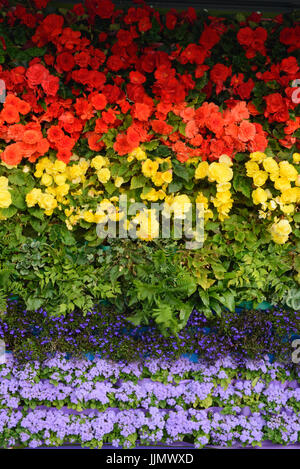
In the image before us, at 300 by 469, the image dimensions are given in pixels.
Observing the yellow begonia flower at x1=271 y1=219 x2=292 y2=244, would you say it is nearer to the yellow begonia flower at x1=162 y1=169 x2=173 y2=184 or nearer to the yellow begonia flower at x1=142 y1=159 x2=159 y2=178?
the yellow begonia flower at x1=162 y1=169 x2=173 y2=184

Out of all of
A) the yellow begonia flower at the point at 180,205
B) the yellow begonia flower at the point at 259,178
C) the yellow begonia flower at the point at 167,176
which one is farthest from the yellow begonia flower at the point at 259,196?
the yellow begonia flower at the point at 167,176

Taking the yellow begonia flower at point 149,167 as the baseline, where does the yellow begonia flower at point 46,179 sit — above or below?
below

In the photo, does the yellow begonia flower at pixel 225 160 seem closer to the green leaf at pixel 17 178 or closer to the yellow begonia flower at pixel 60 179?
the yellow begonia flower at pixel 60 179

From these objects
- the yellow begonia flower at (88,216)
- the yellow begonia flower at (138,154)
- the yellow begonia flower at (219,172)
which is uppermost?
the yellow begonia flower at (138,154)

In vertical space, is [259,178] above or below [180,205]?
above

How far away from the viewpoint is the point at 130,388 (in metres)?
2.62

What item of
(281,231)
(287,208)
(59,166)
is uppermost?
(59,166)

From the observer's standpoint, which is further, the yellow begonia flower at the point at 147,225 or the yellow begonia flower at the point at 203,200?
the yellow begonia flower at the point at 203,200

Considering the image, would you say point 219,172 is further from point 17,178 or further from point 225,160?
point 17,178

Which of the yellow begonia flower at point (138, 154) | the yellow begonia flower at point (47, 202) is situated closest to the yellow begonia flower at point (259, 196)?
the yellow begonia flower at point (138, 154)

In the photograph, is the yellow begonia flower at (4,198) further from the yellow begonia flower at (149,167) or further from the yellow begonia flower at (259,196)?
the yellow begonia flower at (259,196)

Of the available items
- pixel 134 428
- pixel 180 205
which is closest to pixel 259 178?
pixel 180 205

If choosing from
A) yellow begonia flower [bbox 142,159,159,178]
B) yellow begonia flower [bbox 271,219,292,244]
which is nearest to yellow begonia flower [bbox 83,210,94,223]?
yellow begonia flower [bbox 142,159,159,178]
